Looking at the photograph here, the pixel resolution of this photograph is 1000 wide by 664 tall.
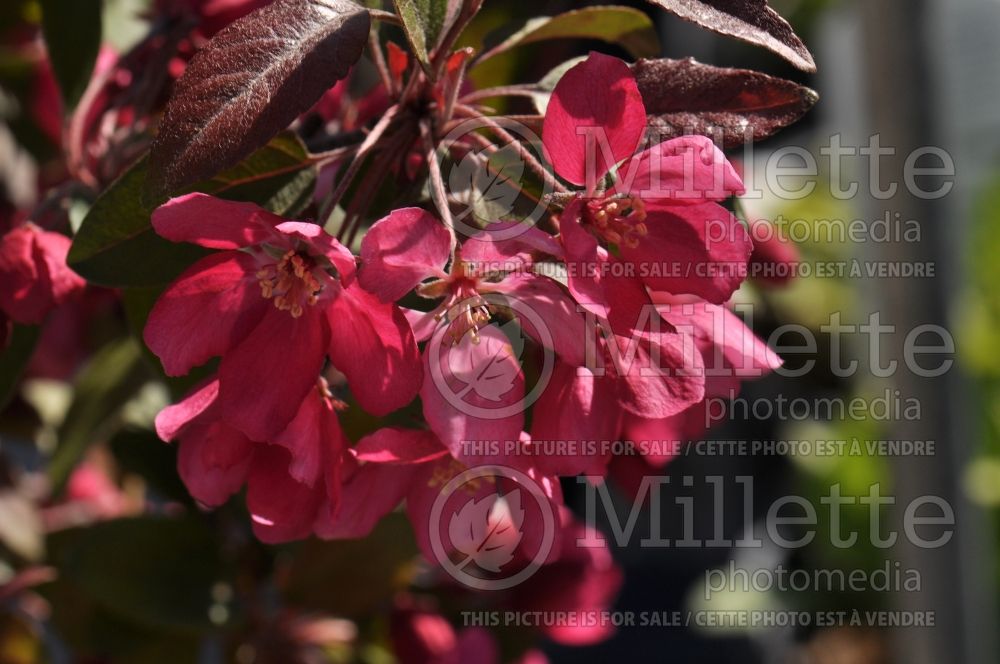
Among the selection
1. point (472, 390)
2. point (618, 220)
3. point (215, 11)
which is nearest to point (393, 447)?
point (472, 390)

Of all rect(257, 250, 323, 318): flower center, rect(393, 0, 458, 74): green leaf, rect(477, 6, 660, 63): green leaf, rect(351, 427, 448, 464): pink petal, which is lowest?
rect(351, 427, 448, 464): pink petal

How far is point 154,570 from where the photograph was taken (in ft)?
2.65

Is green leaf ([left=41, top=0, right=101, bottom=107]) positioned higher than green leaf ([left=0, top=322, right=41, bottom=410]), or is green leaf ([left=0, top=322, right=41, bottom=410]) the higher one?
green leaf ([left=41, top=0, right=101, bottom=107])

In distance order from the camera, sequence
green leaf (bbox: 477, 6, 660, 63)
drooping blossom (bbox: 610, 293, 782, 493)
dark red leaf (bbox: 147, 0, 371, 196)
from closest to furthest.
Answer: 1. dark red leaf (bbox: 147, 0, 371, 196)
2. drooping blossom (bbox: 610, 293, 782, 493)
3. green leaf (bbox: 477, 6, 660, 63)

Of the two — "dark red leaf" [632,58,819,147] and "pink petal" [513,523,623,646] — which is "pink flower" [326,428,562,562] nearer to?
"dark red leaf" [632,58,819,147]

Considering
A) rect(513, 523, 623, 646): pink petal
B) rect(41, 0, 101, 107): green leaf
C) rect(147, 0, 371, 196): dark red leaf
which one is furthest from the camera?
rect(513, 523, 623, 646): pink petal

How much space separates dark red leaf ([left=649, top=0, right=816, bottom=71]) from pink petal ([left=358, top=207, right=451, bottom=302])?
139mm

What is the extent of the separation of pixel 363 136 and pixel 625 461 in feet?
1.08

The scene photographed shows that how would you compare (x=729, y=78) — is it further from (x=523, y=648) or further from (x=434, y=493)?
(x=523, y=648)

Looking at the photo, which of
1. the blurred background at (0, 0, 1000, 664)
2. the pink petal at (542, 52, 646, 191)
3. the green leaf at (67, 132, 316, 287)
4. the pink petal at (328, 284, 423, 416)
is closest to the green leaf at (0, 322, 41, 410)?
the blurred background at (0, 0, 1000, 664)

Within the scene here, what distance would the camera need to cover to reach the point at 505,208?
507 mm

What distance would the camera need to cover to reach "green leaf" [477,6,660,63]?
650mm

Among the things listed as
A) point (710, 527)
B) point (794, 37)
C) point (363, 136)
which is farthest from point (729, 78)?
point (710, 527)

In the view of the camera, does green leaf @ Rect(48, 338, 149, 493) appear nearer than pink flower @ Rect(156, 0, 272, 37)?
No
